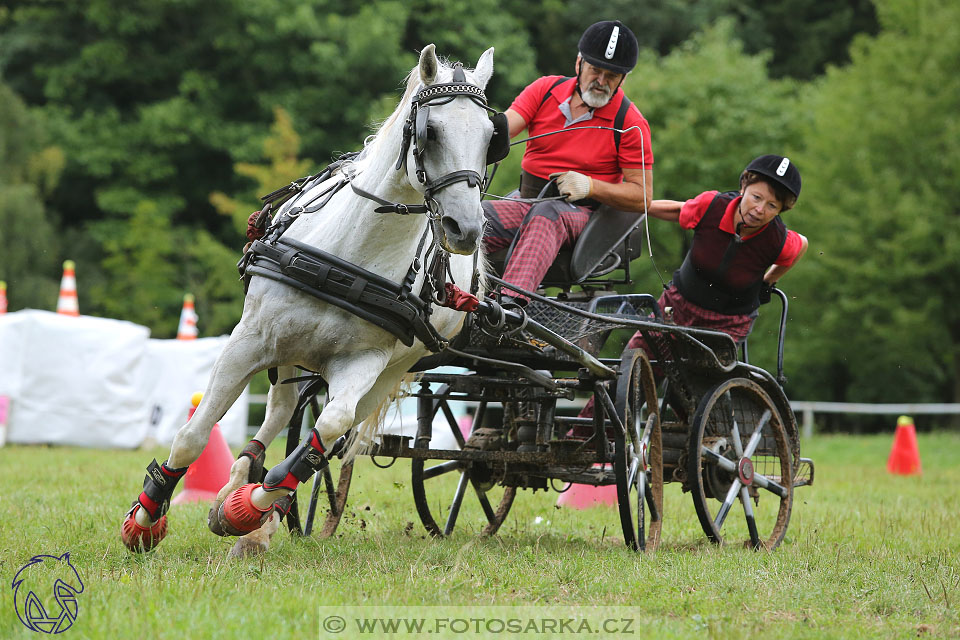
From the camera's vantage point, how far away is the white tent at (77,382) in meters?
12.5

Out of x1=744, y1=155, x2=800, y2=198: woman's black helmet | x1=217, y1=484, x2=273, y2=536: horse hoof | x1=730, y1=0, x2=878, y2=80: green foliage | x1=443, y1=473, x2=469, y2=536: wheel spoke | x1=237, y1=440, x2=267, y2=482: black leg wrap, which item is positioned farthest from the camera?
x1=730, y1=0, x2=878, y2=80: green foliage

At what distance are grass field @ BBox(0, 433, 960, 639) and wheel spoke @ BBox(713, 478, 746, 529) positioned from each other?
17 cm

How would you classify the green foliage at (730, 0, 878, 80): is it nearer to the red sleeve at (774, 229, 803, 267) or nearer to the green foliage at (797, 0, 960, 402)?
the green foliage at (797, 0, 960, 402)

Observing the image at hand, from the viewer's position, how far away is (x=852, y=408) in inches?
693

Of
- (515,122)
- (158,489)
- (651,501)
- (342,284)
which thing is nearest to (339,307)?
(342,284)

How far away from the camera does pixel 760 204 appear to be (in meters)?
5.76

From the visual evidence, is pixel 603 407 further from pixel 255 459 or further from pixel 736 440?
pixel 255 459

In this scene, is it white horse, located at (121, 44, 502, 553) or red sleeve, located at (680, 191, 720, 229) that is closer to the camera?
white horse, located at (121, 44, 502, 553)

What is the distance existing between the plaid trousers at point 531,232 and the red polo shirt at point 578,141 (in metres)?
0.24

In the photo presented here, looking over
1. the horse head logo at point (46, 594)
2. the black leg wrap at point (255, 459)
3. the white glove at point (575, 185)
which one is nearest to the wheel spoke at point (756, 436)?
the white glove at point (575, 185)

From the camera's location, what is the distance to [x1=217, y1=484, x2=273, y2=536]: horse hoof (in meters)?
4.14

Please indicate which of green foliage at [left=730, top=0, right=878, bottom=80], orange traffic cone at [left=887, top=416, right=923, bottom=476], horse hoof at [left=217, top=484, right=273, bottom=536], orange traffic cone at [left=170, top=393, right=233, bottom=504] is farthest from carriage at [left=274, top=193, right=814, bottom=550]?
green foliage at [left=730, top=0, right=878, bottom=80]

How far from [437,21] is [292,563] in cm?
2285

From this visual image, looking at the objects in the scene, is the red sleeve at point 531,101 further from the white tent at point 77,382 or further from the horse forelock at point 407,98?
the white tent at point 77,382
